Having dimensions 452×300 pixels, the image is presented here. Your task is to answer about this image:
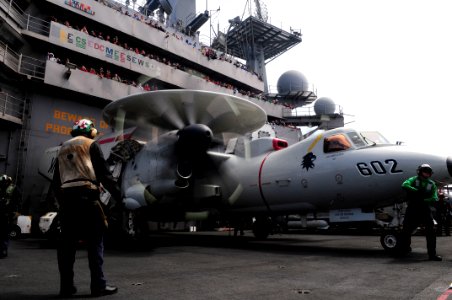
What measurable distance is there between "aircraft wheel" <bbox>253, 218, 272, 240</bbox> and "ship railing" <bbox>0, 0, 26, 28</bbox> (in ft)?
66.7

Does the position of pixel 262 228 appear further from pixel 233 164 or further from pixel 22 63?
pixel 22 63

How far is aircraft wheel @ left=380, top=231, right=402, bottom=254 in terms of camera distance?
308 inches

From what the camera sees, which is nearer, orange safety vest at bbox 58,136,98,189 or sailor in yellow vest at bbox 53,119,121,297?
sailor in yellow vest at bbox 53,119,121,297

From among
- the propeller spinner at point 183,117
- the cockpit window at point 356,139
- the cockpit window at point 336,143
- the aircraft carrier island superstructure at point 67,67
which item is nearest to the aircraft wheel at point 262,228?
the propeller spinner at point 183,117

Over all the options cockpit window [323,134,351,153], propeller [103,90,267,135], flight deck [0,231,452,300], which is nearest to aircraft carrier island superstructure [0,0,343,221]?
propeller [103,90,267,135]

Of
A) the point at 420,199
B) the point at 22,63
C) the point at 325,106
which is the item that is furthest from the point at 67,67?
the point at 325,106

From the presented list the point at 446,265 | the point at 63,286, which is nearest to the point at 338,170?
the point at 446,265

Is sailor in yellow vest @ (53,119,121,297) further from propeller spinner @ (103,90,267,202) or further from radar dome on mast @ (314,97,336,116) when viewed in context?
radar dome on mast @ (314,97,336,116)

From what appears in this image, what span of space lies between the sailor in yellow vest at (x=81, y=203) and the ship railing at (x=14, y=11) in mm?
22069

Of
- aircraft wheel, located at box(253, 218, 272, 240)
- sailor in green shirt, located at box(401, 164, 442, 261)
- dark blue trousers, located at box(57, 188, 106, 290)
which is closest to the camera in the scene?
dark blue trousers, located at box(57, 188, 106, 290)

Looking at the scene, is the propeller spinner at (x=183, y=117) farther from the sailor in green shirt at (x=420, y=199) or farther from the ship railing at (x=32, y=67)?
the ship railing at (x=32, y=67)

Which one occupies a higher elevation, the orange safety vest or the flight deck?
the orange safety vest

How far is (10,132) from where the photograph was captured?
21891mm

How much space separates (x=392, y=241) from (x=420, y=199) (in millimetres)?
1271
